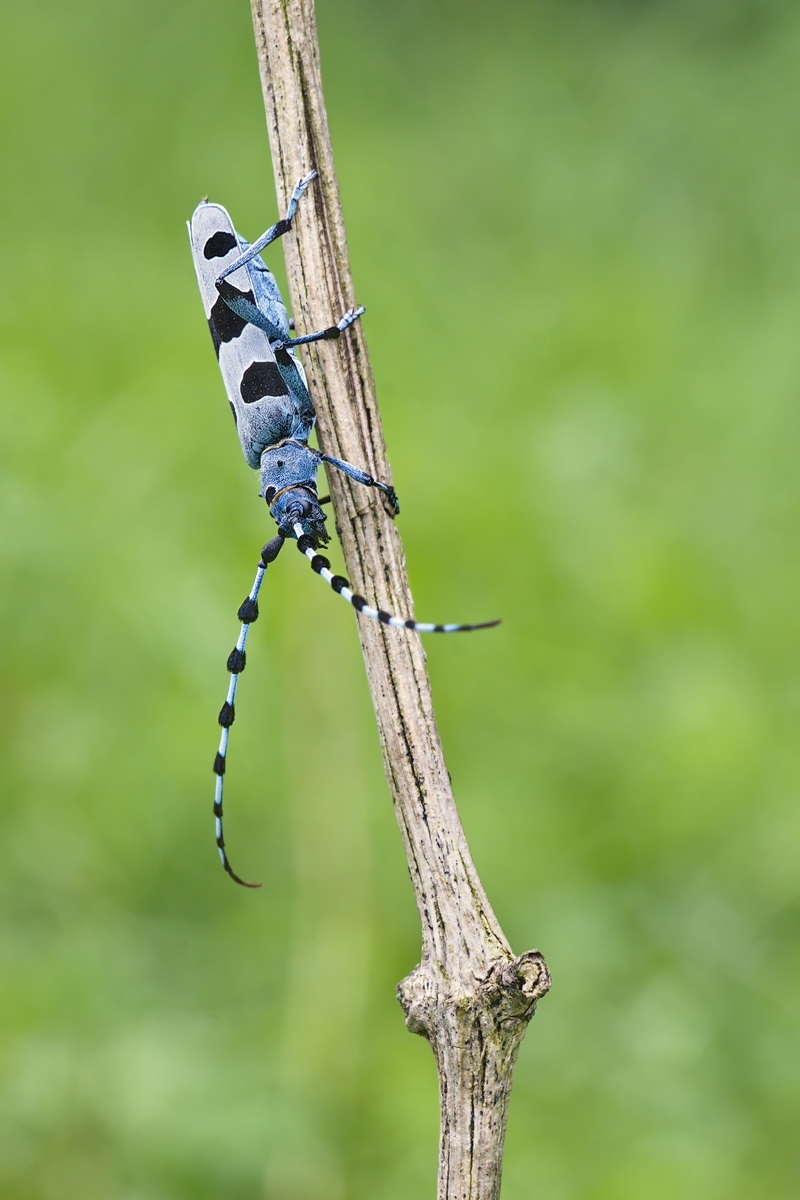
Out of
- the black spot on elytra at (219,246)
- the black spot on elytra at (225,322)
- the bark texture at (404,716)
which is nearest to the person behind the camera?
the bark texture at (404,716)

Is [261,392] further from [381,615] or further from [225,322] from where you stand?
[381,615]

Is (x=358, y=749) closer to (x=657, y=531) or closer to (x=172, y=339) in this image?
(x=657, y=531)

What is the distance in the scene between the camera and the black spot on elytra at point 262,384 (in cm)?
287

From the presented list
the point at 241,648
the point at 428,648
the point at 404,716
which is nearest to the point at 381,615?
the point at 404,716

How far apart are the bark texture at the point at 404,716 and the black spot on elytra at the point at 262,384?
16.6 inches

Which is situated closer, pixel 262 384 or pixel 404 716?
pixel 404 716

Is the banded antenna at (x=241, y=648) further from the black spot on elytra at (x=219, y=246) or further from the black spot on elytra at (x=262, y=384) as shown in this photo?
the black spot on elytra at (x=219, y=246)

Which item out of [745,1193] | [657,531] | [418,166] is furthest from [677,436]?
[745,1193]

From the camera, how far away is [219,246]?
3158 millimetres

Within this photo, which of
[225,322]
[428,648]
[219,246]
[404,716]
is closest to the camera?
[404,716]

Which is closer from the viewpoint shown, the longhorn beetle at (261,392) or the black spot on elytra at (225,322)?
the longhorn beetle at (261,392)

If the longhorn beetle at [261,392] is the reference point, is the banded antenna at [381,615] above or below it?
below

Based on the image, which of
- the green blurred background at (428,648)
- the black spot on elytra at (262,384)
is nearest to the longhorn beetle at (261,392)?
the black spot on elytra at (262,384)

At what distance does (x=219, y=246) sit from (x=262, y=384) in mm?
499
